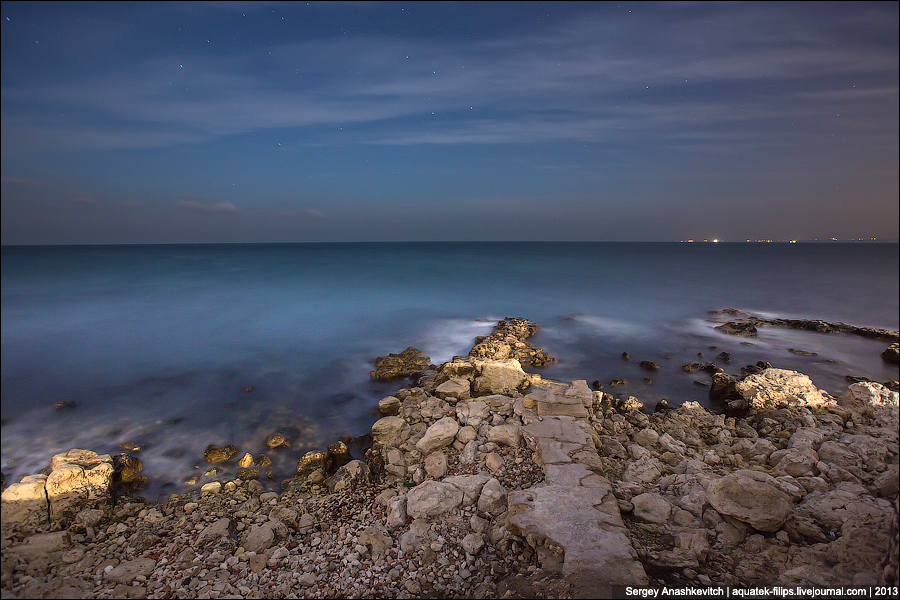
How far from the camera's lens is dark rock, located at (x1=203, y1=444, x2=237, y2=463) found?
6.64m

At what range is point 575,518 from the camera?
147 inches

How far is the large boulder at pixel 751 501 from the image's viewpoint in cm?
356

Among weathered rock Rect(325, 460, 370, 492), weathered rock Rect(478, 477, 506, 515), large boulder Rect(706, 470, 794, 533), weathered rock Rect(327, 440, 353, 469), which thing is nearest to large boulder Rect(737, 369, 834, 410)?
large boulder Rect(706, 470, 794, 533)

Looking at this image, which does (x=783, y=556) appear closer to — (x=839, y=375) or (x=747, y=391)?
(x=747, y=391)

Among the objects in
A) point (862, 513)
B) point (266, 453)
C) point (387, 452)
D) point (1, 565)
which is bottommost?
point (266, 453)

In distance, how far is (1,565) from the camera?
237 centimetres

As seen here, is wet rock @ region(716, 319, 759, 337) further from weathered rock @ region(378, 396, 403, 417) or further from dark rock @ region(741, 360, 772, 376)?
weathered rock @ region(378, 396, 403, 417)

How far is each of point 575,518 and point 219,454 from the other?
6016mm

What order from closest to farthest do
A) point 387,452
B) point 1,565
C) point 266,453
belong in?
point 1,565, point 387,452, point 266,453

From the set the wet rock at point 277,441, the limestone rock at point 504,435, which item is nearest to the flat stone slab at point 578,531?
the limestone rock at point 504,435

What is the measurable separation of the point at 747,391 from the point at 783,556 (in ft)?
18.1

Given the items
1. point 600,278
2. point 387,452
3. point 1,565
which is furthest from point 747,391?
point 600,278

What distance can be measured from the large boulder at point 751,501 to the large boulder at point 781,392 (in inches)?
151

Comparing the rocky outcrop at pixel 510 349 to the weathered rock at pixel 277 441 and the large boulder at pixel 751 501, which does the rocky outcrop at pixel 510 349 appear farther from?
the large boulder at pixel 751 501
